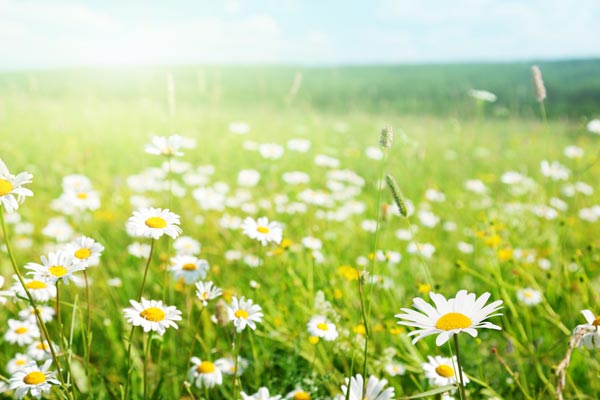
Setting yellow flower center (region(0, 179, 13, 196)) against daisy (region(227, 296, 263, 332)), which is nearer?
yellow flower center (region(0, 179, 13, 196))

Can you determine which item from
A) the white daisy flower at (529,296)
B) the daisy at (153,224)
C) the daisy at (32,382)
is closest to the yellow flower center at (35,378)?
the daisy at (32,382)

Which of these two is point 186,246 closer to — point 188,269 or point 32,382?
point 188,269

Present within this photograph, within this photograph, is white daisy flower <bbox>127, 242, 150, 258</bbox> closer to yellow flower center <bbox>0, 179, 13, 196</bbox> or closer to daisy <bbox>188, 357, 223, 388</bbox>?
daisy <bbox>188, 357, 223, 388</bbox>

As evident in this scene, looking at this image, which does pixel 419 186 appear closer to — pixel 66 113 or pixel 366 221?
pixel 366 221

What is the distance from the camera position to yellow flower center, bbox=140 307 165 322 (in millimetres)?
1063

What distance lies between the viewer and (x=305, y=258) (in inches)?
93.8

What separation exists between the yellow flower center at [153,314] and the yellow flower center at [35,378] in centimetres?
25

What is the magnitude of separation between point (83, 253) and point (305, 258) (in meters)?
1.34

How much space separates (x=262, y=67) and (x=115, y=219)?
2907cm

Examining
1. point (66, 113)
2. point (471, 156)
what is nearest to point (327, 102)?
point (66, 113)

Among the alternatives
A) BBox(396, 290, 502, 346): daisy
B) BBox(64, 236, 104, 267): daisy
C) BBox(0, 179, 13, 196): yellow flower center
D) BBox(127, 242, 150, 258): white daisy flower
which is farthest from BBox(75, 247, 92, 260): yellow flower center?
BBox(127, 242, 150, 258): white daisy flower

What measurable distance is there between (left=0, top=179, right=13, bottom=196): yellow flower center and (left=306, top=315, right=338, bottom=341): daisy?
0.83m

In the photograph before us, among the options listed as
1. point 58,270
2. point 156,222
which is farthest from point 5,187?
point 156,222

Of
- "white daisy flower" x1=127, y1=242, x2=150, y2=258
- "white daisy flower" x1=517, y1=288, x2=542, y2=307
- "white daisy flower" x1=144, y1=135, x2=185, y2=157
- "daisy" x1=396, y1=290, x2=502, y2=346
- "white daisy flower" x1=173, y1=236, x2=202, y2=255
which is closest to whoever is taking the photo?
"daisy" x1=396, y1=290, x2=502, y2=346
